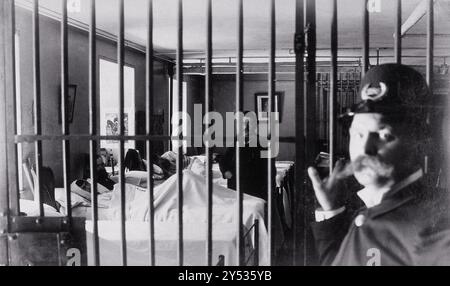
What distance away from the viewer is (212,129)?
165cm

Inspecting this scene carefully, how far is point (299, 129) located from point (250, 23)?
424cm

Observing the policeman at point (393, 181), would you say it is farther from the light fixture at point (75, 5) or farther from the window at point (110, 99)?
the window at point (110, 99)

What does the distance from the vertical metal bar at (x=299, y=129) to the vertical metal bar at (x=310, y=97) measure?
2 cm

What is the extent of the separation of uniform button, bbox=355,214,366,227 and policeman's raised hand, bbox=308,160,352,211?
0.07 m

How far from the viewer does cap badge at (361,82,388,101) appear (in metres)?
1.41

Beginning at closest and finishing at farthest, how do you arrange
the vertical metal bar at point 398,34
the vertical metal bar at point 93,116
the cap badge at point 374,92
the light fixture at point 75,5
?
the cap badge at point 374,92
the vertical metal bar at point 398,34
the vertical metal bar at point 93,116
the light fixture at point 75,5

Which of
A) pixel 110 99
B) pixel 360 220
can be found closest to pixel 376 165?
pixel 360 220

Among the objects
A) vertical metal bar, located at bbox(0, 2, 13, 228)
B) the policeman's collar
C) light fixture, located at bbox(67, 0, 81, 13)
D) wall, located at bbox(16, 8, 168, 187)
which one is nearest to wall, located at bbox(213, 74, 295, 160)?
wall, located at bbox(16, 8, 168, 187)

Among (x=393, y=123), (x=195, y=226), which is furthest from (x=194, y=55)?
(x=393, y=123)

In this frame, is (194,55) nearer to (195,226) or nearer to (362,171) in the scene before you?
(195,226)

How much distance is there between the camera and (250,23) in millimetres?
5621

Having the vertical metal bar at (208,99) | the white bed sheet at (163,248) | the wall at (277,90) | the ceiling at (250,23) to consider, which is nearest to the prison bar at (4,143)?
the vertical metal bar at (208,99)

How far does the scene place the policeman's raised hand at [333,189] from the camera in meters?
1.54

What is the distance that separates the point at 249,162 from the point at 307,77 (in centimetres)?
247
